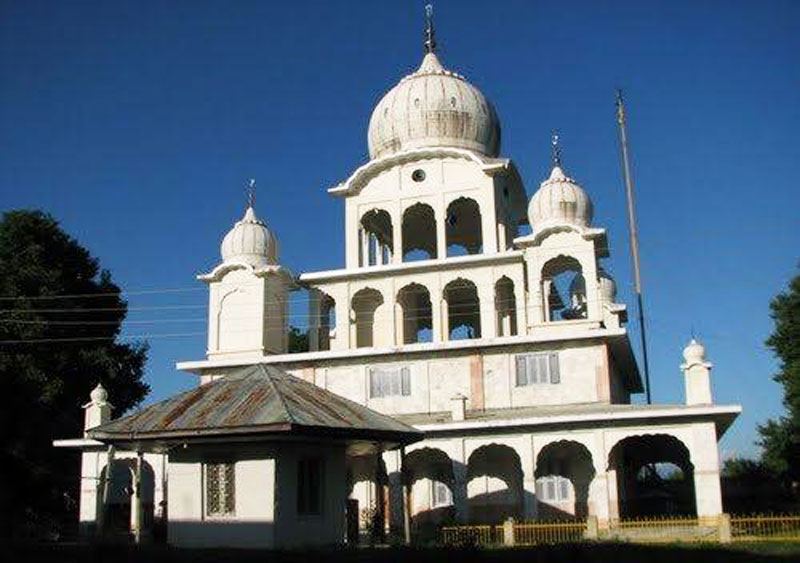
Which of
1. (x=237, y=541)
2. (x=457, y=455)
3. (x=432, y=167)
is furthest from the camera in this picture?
(x=432, y=167)

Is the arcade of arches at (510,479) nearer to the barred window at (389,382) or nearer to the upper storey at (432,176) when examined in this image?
the barred window at (389,382)

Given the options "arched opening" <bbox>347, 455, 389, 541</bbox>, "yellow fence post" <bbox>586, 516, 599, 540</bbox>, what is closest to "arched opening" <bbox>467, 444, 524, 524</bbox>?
"arched opening" <bbox>347, 455, 389, 541</bbox>

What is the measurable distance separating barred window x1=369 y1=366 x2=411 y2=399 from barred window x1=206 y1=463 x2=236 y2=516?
566 inches

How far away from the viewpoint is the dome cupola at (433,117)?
139 feet

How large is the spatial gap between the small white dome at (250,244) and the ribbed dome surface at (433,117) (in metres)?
6.32

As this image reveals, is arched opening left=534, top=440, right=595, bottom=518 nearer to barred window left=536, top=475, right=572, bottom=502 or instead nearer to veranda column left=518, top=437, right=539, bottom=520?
barred window left=536, top=475, right=572, bottom=502

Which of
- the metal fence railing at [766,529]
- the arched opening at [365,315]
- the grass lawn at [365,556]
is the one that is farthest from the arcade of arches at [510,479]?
the grass lawn at [365,556]

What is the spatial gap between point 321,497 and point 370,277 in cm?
1702

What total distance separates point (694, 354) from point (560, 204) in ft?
30.0

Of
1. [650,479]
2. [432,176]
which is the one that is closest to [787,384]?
[650,479]

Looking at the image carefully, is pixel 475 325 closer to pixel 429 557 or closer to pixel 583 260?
pixel 583 260

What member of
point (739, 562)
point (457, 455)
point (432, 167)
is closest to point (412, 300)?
point (432, 167)

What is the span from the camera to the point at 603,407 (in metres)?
33.6

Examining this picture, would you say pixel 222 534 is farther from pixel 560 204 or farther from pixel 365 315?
pixel 560 204
